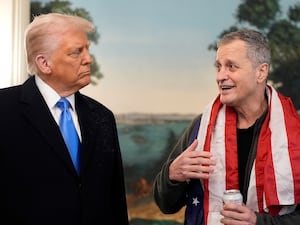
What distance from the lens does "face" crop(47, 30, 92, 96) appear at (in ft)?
4.30

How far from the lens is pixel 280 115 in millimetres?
1423

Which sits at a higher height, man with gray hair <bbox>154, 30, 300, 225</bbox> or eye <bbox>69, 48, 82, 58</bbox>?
eye <bbox>69, 48, 82, 58</bbox>

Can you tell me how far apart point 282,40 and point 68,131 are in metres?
1.23

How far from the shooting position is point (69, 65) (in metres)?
1.31

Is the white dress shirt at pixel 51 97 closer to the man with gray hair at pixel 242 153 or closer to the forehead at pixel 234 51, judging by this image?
the man with gray hair at pixel 242 153

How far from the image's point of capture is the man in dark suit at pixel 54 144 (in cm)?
122

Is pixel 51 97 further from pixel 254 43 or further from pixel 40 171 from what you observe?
pixel 254 43

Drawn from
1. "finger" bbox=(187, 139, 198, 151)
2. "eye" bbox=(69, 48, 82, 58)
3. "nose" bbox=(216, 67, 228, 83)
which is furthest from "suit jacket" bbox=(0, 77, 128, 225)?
"nose" bbox=(216, 67, 228, 83)

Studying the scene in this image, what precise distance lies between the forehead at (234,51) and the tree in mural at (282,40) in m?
0.76

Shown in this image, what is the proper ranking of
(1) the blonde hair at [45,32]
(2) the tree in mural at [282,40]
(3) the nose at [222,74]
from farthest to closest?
(2) the tree in mural at [282,40]
(3) the nose at [222,74]
(1) the blonde hair at [45,32]

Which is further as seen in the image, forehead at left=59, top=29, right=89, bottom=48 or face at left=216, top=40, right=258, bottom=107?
face at left=216, top=40, right=258, bottom=107

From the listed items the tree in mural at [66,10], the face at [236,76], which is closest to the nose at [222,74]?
the face at [236,76]

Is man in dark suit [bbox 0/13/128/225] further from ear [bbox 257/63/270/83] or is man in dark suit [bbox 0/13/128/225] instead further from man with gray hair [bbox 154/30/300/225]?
ear [bbox 257/63/270/83]

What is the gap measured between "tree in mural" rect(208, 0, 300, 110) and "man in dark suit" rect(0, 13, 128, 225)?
1022 mm
